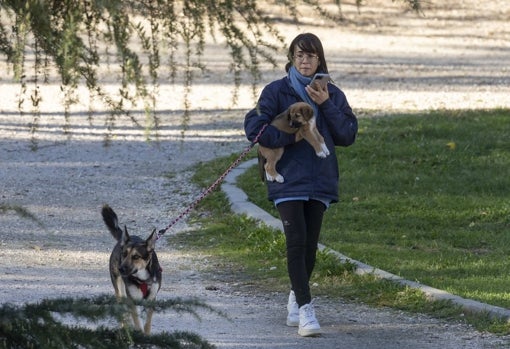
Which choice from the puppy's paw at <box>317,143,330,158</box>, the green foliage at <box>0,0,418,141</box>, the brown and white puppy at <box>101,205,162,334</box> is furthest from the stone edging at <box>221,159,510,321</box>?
the green foliage at <box>0,0,418,141</box>

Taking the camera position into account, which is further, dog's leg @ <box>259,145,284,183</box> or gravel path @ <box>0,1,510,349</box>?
gravel path @ <box>0,1,510,349</box>

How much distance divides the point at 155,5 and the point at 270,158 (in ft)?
9.69

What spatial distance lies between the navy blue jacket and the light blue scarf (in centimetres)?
3

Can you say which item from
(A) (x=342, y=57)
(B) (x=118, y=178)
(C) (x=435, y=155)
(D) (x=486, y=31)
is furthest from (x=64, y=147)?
(D) (x=486, y=31)

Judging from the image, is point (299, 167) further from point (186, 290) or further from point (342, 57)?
point (342, 57)

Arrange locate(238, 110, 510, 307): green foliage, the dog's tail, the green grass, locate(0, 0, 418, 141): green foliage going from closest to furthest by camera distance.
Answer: locate(0, 0, 418, 141): green foliage → the dog's tail → the green grass → locate(238, 110, 510, 307): green foliage

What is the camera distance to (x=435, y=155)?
12.7 metres

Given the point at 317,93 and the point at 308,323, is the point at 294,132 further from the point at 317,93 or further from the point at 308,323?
the point at 308,323

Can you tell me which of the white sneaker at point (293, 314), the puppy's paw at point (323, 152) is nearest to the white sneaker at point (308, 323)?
the white sneaker at point (293, 314)

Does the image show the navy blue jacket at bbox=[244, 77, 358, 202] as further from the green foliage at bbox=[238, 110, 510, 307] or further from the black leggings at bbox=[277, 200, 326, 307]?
the green foliage at bbox=[238, 110, 510, 307]

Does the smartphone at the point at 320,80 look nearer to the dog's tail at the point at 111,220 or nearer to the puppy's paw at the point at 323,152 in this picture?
the puppy's paw at the point at 323,152

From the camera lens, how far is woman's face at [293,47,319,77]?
717 cm

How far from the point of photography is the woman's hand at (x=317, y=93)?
7.12m

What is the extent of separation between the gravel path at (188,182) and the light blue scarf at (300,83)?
1.43 metres
